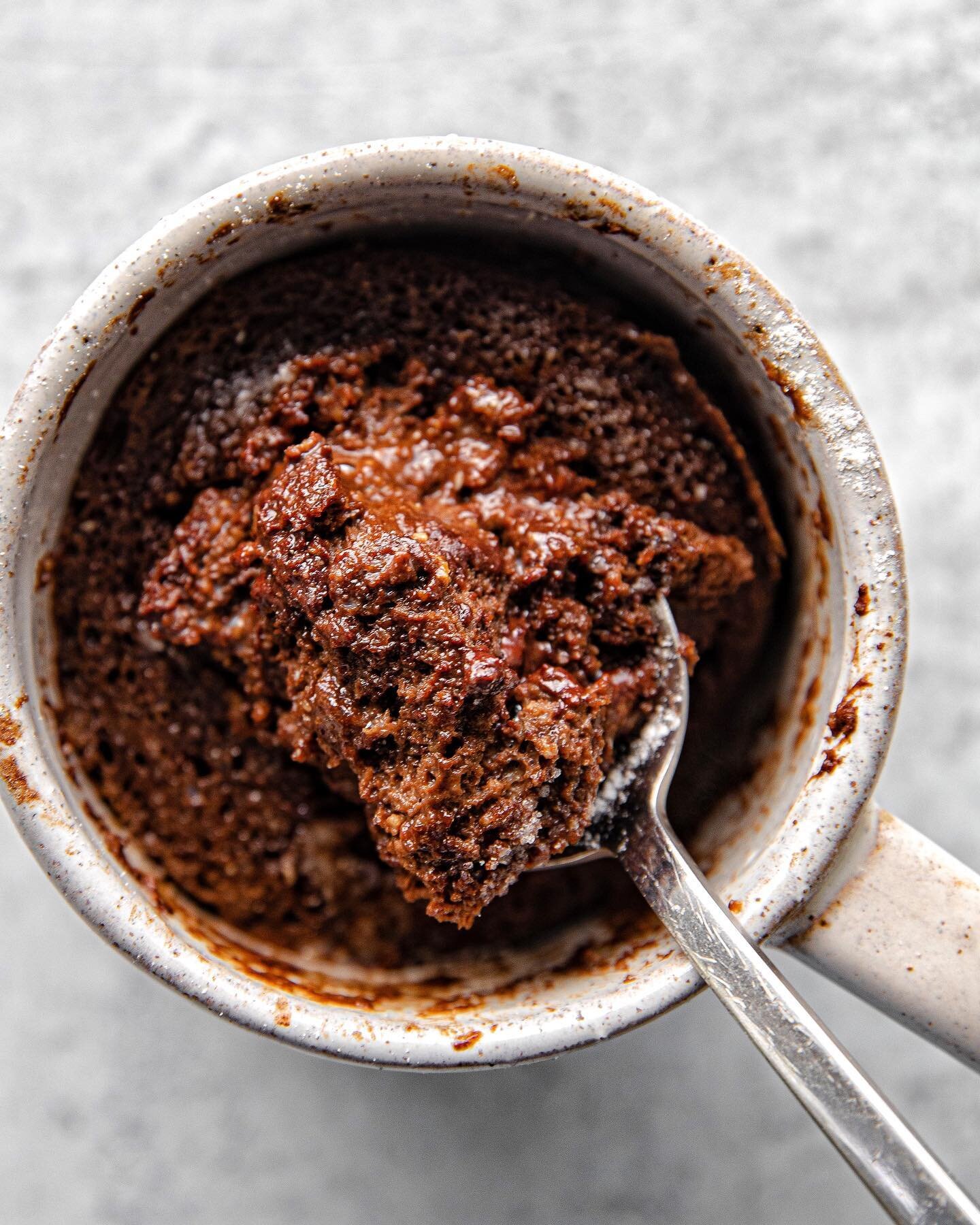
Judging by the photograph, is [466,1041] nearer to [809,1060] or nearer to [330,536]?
[809,1060]

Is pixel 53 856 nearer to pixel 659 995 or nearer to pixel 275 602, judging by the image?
pixel 275 602

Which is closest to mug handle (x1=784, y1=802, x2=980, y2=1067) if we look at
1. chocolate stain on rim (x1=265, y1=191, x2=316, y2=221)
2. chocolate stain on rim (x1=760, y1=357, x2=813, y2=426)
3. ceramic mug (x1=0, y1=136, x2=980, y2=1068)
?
ceramic mug (x1=0, y1=136, x2=980, y2=1068)

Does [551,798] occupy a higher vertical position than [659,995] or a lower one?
higher

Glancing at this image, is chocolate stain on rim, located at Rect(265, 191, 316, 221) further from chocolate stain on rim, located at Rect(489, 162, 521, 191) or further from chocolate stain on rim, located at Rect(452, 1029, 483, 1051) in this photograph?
chocolate stain on rim, located at Rect(452, 1029, 483, 1051)

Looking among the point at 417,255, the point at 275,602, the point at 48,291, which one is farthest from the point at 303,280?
the point at 48,291

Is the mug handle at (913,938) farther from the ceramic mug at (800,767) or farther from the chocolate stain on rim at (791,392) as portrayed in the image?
the chocolate stain on rim at (791,392)

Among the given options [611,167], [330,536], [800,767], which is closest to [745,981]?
[800,767]
